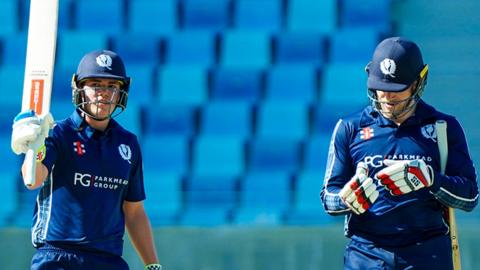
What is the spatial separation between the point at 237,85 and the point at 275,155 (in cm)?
61

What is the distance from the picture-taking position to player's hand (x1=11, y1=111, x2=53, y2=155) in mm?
3574

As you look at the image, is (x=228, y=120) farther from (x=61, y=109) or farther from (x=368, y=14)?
(x=368, y=14)

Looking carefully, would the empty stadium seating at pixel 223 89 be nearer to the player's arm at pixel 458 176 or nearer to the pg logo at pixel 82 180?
A: the pg logo at pixel 82 180

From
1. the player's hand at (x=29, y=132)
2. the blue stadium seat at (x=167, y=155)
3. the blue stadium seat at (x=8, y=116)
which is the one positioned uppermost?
the player's hand at (x=29, y=132)

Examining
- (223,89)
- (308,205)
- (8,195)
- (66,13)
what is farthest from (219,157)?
(66,13)

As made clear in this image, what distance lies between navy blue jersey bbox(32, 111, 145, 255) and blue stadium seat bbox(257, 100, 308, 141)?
280cm

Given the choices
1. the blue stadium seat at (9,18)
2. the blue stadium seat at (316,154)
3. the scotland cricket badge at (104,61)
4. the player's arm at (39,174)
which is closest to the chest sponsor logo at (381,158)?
the scotland cricket badge at (104,61)

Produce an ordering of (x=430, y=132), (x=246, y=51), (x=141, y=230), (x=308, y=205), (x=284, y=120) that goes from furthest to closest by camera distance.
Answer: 1. (x=246, y=51)
2. (x=284, y=120)
3. (x=308, y=205)
4. (x=141, y=230)
5. (x=430, y=132)

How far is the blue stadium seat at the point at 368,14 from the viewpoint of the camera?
275 inches

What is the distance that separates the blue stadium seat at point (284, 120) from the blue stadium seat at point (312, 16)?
606 millimetres

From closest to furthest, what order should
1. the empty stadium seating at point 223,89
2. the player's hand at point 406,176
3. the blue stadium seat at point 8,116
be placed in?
the player's hand at point 406,176, the empty stadium seating at point 223,89, the blue stadium seat at point 8,116

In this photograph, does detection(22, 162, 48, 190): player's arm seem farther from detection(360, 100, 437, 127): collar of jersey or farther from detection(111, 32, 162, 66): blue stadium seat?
detection(111, 32, 162, 66): blue stadium seat

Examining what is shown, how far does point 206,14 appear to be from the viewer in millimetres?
7227

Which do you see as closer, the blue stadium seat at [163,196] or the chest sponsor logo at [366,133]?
the chest sponsor logo at [366,133]
